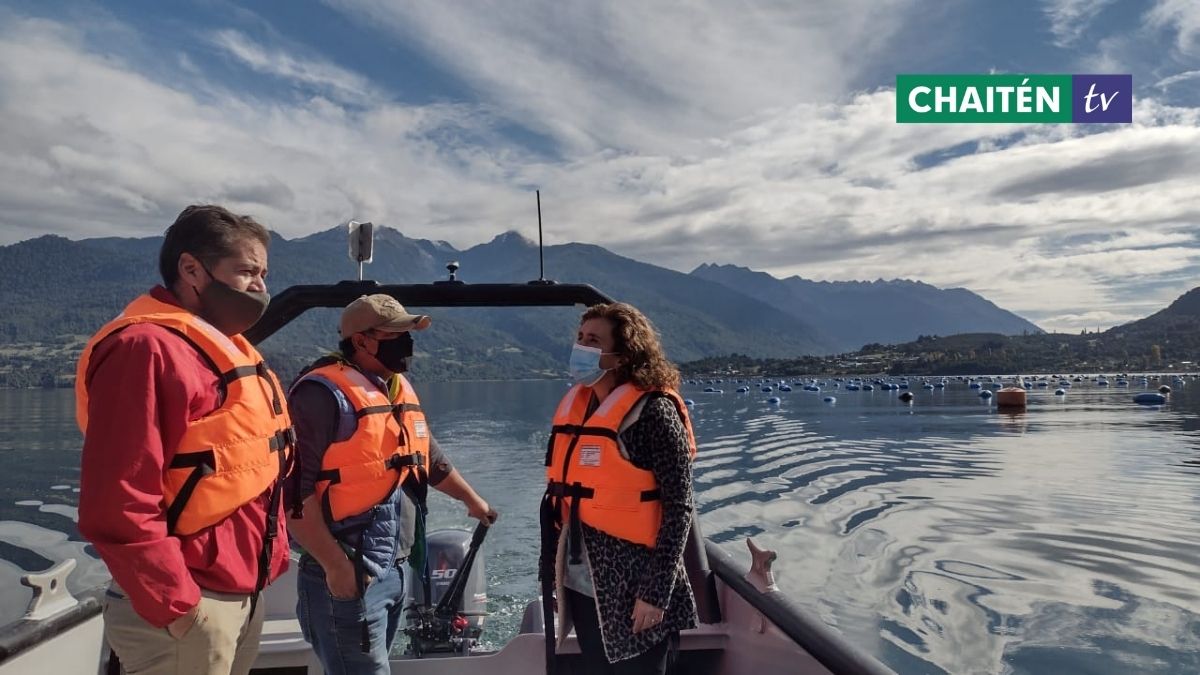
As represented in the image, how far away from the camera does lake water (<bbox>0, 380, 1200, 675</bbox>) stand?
7859mm

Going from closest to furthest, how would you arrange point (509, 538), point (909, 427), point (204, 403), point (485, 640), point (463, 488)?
point (204, 403) < point (463, 488) < point (485, 640) < point (509, 538) < point (909, 427)

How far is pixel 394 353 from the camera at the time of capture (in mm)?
2730

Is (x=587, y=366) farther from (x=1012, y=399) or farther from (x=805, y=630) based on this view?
(x=1012, y=399)

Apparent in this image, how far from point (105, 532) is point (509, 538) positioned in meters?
11.1

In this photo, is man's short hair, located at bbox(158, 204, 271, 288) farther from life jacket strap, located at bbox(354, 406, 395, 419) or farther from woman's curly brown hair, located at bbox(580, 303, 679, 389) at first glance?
woman's curly brown hair, located at bbox(580, 303, 679, 389)

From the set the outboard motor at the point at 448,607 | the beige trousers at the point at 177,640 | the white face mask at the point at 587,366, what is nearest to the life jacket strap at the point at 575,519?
the white face mask at the point at 587,366

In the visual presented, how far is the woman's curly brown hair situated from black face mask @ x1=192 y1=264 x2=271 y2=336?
1048 mm

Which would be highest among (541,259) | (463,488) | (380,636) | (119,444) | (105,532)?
(541,259)

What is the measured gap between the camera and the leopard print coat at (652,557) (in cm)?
227

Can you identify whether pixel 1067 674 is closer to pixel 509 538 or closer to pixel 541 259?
pixel 541 259

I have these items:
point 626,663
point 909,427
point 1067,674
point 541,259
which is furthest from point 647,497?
point 909,427

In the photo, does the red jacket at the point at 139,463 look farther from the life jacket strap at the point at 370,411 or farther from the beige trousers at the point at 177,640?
the life jacket strap at the point at 370,411

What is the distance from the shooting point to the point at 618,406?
2381 millimetres

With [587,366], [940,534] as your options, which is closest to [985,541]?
[940,534]
